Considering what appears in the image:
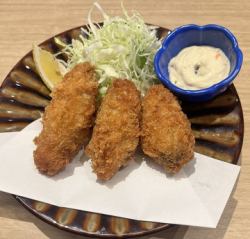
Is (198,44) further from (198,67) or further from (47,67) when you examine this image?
(47,67)

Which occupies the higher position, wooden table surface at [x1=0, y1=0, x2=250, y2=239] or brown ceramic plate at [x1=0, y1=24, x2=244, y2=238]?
wooden table surface at [x1=0, y1=0, x2=250, y2=239]

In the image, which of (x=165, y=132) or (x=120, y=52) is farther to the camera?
(x=120, y=52)

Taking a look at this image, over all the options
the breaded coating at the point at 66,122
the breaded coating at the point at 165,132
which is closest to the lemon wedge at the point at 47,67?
the breaded coating at the point at 66,122

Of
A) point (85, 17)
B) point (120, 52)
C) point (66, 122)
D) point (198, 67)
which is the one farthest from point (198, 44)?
point (85, 17)

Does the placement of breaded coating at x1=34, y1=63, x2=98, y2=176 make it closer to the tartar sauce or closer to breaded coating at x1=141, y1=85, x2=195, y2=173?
breaded coating at x1=141, y1=85, x2=195, y2=173

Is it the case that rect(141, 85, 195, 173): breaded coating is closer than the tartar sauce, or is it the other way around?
rect(141, 85, 195, 173): breaded coating

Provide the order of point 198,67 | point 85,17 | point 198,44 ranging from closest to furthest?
point 198,67
point 198,44
point 85,17

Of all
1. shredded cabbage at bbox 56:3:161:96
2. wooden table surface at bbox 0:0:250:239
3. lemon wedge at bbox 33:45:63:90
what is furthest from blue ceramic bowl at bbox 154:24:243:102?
lemon wedge at bbox 33:45:63:90

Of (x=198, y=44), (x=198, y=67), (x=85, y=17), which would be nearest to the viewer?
(x=198, y=67)
